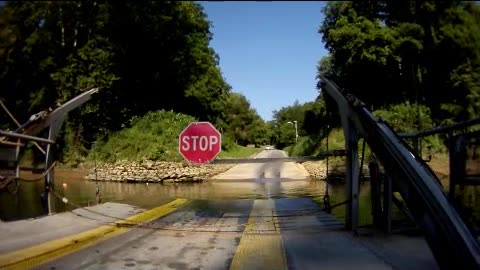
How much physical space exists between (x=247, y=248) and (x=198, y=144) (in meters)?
2.13

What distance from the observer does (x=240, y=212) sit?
9.44 meters

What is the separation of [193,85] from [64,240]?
1134 inches

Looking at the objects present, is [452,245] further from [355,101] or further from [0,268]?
[0,268]

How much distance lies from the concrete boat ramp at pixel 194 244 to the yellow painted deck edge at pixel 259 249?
0.01 metres

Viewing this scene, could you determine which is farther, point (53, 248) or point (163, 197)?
point (163, 197)

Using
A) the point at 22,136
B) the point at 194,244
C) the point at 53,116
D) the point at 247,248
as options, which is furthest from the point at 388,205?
the point at 53,116

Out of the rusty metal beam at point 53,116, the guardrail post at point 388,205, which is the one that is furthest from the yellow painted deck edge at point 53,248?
the guardrail post at point 388,205

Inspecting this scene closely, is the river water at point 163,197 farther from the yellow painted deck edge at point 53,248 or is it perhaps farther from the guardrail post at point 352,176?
the guardrail post at point 352,176

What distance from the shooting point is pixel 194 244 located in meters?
5.81

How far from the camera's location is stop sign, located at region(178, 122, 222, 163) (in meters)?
7.09

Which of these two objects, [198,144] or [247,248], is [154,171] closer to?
[198,144]

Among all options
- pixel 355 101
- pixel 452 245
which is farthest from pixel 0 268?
pixel 355 101

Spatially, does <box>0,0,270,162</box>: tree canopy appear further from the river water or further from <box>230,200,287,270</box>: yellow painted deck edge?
<box>230,200,287,270</box>: yellow painted deck edge

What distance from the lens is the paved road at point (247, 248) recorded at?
4699 mm
